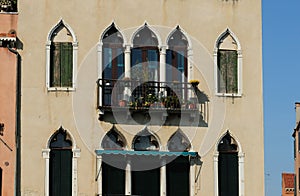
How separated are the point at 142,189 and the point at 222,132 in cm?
303

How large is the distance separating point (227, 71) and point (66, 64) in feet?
16.6

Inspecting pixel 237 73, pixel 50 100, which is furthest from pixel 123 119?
pixel 237 73

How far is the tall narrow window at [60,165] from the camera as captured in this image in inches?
1037

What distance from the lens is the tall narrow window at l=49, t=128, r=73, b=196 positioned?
26344 mm

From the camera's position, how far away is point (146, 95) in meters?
26.8

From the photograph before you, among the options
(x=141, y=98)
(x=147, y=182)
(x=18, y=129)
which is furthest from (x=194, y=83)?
(x=18, y=129)

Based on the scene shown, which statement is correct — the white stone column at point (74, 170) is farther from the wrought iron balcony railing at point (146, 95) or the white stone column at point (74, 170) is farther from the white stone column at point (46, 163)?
the wrought iron balcony railing at point (146, 95)

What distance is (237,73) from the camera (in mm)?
27906

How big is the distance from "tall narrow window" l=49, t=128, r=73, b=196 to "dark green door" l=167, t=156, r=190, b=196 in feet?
10.1

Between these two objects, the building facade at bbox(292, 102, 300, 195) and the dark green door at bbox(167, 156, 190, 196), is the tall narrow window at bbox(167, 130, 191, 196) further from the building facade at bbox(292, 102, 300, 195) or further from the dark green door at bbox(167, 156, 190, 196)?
the building facade at bbox(292, 102, 300, 195)

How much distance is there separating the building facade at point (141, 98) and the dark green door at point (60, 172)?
30 mm

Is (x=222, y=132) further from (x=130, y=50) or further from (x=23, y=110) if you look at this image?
(x=23, y=110)

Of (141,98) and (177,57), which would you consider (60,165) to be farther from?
(177,57)

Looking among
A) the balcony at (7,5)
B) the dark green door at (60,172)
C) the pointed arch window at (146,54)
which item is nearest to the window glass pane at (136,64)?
the pointed arch window at (146,54)
